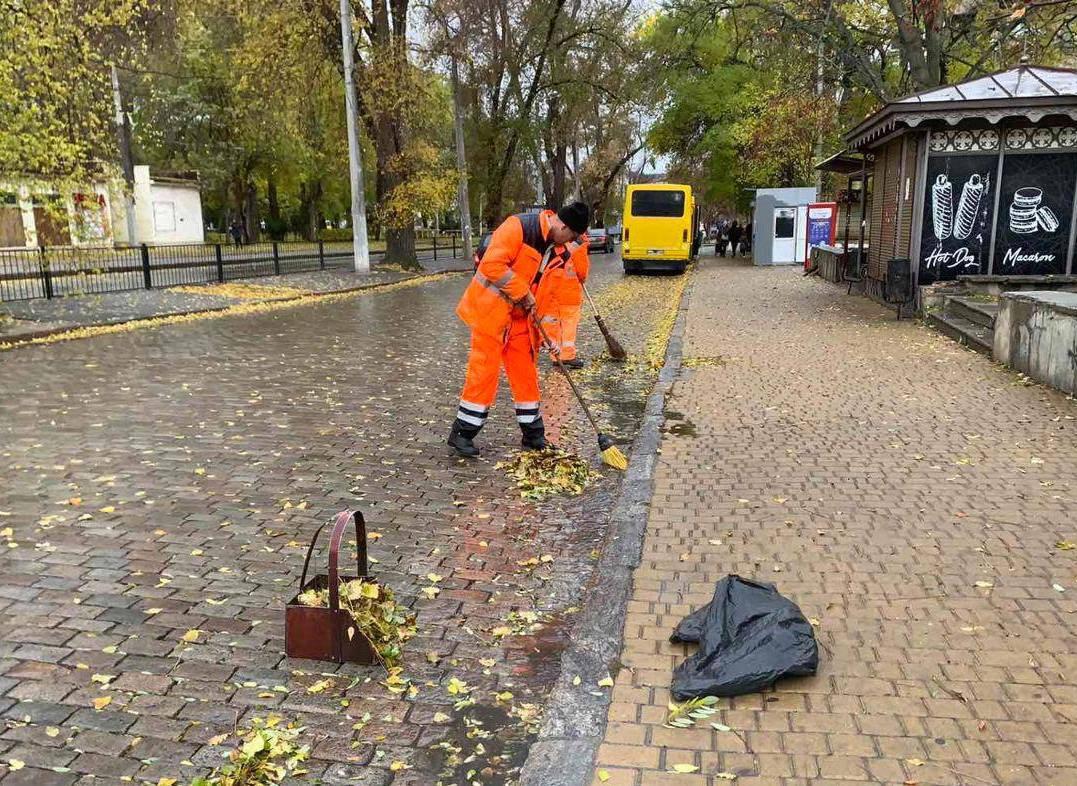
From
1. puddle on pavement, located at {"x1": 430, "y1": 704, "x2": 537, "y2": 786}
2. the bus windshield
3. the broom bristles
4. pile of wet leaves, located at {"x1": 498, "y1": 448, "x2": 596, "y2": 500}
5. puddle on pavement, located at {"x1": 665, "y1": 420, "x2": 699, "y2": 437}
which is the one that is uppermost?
the bus windshield

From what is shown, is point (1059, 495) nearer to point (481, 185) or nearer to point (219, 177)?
point (481, 185)

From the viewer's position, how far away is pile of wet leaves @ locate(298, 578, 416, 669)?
3.30 m

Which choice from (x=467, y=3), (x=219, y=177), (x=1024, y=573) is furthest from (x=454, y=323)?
(x=219, y=177)

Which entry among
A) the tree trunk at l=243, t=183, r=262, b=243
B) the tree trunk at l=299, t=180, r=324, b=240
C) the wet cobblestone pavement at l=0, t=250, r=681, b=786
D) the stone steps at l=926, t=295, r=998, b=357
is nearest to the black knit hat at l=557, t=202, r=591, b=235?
the wet cobblestone pavement at l=0, t=250, r=681, b=786

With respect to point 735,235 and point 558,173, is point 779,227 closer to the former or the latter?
point 735,235

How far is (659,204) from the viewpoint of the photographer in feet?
88.7

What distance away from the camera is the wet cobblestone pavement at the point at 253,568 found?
9.25ft

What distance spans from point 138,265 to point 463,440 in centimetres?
1537

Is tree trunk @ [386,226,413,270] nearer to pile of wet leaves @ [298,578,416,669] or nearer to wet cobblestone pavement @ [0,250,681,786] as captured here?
wet cobblestone pavement @ [0,250,681,786]

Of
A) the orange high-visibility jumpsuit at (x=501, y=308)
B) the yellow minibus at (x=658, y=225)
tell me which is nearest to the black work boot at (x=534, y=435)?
the orange high-visibility jumpsuit at (x=501, y=308)

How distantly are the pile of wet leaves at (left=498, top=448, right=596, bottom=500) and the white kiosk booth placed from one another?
25.1 meters

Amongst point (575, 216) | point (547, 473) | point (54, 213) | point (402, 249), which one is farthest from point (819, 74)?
point (547, 473)

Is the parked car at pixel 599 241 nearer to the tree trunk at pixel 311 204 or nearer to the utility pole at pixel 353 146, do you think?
the tree trunk at pixel 311 204

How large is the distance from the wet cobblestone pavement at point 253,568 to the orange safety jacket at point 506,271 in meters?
1.08
